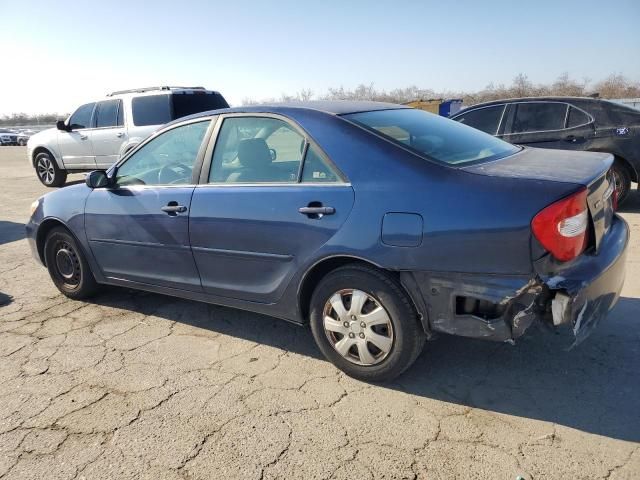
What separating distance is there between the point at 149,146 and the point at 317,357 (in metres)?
2.10

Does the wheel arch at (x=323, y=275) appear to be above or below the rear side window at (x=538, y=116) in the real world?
below

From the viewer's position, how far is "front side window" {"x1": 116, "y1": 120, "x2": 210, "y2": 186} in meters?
3.70

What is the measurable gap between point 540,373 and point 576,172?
121 cm

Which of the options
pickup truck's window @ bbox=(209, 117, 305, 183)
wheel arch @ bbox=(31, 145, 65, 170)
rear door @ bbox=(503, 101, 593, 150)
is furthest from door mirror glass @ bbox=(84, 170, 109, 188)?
wheel arch @ bbox=(31, 145, 65, 170)

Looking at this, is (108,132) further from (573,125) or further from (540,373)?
(540,373)

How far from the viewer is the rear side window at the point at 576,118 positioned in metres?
7.00

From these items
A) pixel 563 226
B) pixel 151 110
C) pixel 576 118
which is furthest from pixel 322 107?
pixel 151 110

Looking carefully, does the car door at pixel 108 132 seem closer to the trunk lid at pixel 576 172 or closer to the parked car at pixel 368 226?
the parked car at pixel 368 226

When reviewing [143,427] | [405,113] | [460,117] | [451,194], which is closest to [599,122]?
[460,117]

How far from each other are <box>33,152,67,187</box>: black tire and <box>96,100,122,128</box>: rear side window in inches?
78.7

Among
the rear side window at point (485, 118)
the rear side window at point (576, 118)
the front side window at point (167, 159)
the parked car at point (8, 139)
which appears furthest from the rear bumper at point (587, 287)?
the parked car at point (8, 139)

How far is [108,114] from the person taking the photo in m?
10.8

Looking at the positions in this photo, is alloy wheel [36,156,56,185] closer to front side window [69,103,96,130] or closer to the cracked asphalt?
front side window [69,103,96,130]

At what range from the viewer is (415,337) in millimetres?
2820
